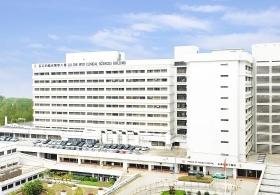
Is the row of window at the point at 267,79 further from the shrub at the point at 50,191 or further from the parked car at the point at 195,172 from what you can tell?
the shrub at the point at 50,191

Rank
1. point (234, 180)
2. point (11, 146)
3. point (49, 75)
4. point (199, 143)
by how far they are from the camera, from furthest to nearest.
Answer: point (49, 75)
point (11, 146)
point (199, 143)
point (234, 180)

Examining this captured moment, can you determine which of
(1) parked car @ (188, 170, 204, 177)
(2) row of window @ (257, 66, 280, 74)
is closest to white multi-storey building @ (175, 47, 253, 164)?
(1) parked car @ (188, 170, 204, 177)

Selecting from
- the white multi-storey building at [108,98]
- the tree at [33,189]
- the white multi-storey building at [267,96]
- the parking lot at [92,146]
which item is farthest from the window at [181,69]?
the tree at [33,189]

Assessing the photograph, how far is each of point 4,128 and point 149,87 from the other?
42197mm

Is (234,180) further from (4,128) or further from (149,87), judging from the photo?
(4,128)

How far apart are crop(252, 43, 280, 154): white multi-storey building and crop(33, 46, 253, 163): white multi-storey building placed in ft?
10.3

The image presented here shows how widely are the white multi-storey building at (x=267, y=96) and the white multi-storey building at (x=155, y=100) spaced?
10.3ft

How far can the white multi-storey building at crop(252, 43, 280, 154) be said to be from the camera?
6941cm

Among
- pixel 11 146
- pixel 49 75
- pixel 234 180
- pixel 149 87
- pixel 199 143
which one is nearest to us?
pixel 234 180

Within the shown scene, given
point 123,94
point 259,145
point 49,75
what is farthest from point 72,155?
point 259,145

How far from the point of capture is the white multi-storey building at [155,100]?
6319cm

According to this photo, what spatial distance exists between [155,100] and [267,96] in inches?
912

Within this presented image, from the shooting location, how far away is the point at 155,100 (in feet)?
257

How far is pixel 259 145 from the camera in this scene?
7156cm
